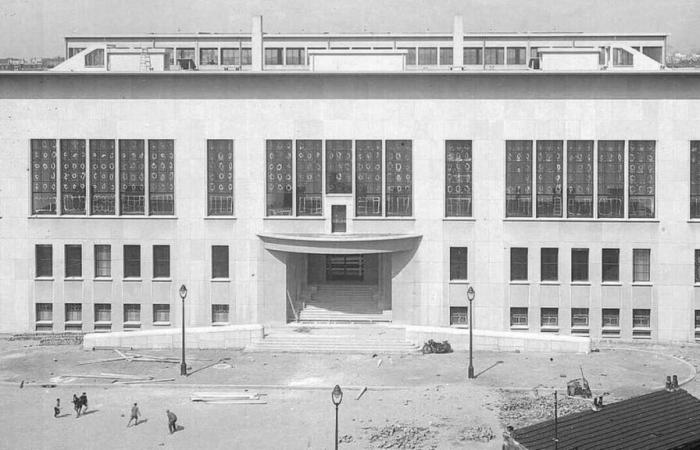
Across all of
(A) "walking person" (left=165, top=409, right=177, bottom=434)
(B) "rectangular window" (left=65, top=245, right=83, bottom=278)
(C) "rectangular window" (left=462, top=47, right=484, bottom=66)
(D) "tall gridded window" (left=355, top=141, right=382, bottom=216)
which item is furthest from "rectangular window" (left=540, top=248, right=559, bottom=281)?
(C) "rectangular window" (left=462, top=47, right=484, bottom=66)

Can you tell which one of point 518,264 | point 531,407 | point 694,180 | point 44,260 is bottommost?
point 531,407

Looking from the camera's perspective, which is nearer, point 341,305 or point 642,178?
point 642,178

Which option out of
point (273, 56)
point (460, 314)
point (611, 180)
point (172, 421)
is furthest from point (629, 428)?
point (273, 56)

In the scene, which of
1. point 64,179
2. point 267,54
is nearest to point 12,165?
point 64,179

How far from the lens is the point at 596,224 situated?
150 ft

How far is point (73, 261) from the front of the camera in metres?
47.5

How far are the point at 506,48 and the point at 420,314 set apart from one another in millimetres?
32675

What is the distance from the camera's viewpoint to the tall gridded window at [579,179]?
45906 millimetres

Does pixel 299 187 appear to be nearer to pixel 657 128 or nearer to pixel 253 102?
pixel 253 102

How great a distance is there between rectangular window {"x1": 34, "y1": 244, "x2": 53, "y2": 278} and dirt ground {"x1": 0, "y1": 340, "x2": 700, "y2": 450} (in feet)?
16.5

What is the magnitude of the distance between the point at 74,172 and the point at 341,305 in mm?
18453

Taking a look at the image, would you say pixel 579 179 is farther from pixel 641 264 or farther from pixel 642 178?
pixel 641 264

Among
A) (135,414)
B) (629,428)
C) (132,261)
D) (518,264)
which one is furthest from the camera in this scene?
(132,261)

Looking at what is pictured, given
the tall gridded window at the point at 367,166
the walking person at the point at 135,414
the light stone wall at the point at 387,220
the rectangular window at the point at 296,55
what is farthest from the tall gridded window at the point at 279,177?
the rectangular window at the point at 296,55
